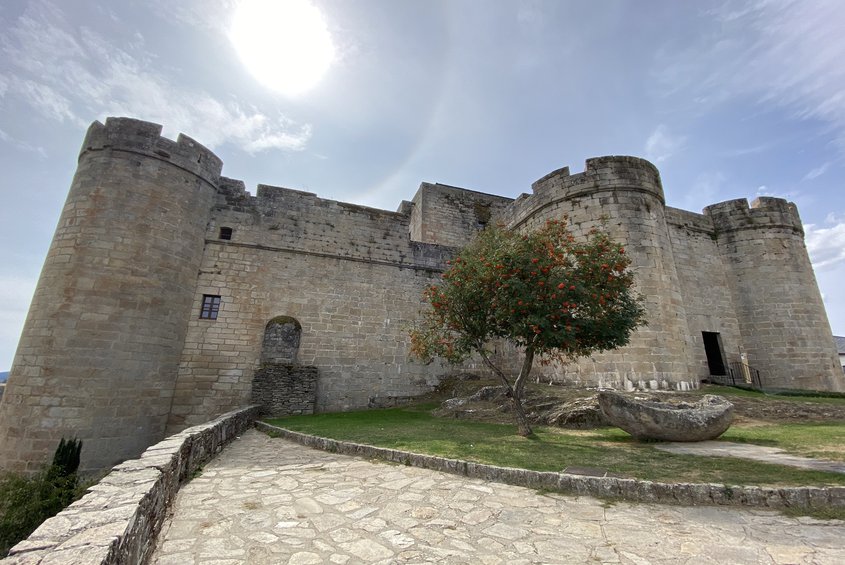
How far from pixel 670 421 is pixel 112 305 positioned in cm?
1377

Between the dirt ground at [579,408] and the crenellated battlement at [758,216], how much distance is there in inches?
290

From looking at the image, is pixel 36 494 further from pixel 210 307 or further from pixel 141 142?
pixel 141 142

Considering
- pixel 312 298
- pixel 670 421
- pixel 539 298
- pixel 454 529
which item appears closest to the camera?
pixel 454 529

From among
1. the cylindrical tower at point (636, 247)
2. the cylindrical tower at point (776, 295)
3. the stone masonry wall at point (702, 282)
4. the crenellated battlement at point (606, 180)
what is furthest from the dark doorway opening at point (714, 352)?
the crenellated battlement at point (606, 180)

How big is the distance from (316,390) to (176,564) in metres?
10.5

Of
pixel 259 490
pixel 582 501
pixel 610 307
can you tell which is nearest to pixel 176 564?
pixel 259 490

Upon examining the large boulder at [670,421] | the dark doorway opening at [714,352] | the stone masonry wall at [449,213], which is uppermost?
the stone masonry wall at [449,213]

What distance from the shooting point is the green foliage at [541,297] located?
7.62 metres

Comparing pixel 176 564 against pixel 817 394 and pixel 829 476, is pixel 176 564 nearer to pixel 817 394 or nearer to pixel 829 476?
pixel 829 476

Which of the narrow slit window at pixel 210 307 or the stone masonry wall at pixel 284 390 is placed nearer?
the stone masonry wall at pixel 284 390

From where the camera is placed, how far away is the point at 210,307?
41.9ft

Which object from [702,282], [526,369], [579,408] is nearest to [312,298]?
[526,369]

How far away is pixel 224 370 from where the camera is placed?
12.3 metres

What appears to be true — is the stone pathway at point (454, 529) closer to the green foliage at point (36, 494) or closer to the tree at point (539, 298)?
the tree at point (539, 298)
